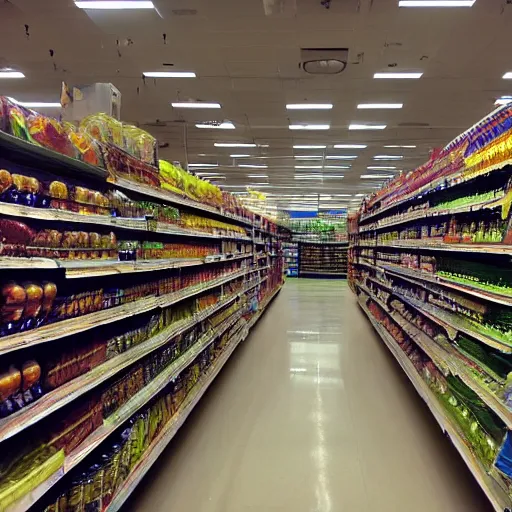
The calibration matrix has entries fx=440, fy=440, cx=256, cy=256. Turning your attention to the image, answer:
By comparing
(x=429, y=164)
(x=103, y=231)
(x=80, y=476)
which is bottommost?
(x=80, y=476)

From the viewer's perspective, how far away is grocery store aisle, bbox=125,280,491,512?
2.51 metres

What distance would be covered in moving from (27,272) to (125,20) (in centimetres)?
546

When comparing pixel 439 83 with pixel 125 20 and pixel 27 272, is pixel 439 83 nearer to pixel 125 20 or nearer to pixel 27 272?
pixel 125 20

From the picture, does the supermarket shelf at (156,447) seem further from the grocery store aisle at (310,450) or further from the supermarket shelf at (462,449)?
the supermarket shelf at (462,449)

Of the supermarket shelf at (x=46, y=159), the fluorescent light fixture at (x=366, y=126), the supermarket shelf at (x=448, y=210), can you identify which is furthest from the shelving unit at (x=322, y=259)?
the supermarket shelf at (x=46, y=159)

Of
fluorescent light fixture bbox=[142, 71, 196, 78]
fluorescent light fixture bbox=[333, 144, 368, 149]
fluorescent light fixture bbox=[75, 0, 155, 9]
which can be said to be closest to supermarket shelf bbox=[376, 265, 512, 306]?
fluorescent light fixture bbox=[75, 0, 155, 9]

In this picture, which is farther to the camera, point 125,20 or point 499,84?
point 499,84

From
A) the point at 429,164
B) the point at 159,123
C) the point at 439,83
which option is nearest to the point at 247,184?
the point at 159,123

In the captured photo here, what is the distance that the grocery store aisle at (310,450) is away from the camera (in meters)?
2.51

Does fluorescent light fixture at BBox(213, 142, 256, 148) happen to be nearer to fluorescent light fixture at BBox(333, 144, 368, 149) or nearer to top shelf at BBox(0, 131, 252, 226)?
fluorescent light fixture at BBox(333, 144, 368, 149)

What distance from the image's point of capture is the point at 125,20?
20.0ft

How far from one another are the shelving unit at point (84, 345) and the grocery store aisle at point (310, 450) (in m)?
0.29

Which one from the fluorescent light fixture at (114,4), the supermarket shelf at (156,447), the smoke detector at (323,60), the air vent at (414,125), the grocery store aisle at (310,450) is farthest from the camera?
the air vent at (414,125)

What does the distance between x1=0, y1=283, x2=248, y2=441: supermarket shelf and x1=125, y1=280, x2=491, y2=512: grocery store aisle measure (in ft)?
2.67
